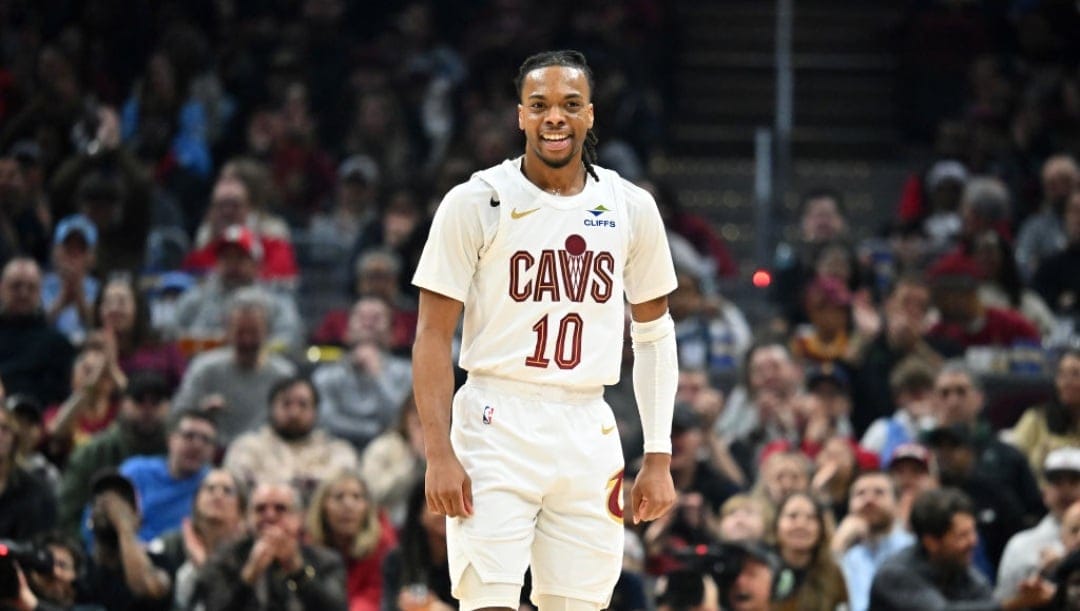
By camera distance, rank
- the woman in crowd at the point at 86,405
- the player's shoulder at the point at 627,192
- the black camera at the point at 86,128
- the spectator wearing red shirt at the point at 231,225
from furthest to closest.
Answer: the black camera at the point at 86,128 < the spectator wearing red shirt at the point at 231,225 < the woman in crowd at the point at 86,405 < the player's shoulder at the point at 627,192

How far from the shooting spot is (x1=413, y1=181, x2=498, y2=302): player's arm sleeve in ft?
17.7

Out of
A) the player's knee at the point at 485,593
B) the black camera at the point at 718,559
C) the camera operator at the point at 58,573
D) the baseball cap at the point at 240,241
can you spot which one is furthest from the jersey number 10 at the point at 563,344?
the baseball cap at the point at 240,241

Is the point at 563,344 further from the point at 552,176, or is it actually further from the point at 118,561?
the point at 118,561

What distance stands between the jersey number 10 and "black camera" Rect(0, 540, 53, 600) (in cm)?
312

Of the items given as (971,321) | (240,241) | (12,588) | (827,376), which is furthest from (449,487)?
(971,321)

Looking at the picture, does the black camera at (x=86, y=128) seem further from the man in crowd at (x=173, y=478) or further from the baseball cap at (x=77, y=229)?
the man in crowd at (x=173, y=478)

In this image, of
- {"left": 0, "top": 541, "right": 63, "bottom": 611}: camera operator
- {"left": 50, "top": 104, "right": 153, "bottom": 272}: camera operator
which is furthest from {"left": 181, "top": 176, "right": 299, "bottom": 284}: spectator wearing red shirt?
{"left": 0, "top": 541, "right": 63, "bottom": 611}: camera operator

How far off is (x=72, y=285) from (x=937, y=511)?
525 centimetres

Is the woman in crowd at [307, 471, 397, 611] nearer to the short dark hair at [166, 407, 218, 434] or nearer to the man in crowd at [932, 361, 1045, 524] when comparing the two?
the short dark hair at [166, 407, 218, 434]

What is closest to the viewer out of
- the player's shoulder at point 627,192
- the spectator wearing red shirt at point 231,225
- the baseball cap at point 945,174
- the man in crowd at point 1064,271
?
the player's shoulder at point 627,192

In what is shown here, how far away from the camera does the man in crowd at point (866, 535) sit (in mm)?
9367

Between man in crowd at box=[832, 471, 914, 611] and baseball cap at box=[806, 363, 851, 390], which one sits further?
baseball cap at box=[806, 363, 851, 390]

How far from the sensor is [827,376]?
10.7m

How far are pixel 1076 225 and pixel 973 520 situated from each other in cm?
418
